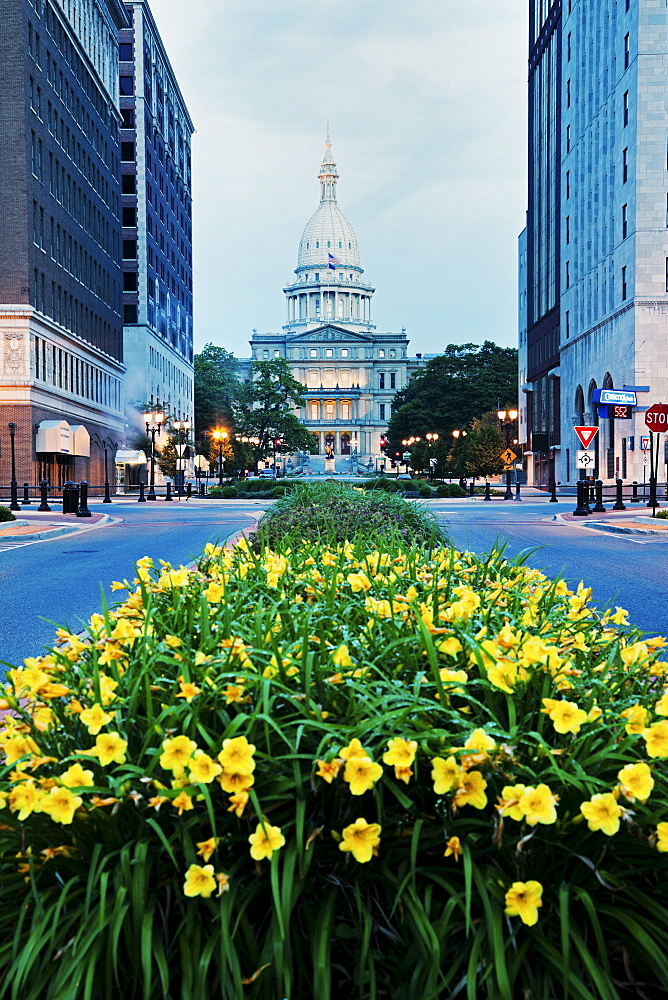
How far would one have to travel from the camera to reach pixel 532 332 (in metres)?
92.1

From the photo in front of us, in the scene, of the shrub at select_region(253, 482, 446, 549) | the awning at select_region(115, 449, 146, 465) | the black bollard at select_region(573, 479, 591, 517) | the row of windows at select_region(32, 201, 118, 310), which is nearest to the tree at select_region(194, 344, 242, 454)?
the awning at select_region(115, 449, 146, 465)

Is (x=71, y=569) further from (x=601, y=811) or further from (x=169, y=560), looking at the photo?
(x=601, y=811)

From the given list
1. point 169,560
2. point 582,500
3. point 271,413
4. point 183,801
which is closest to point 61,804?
point 183,801

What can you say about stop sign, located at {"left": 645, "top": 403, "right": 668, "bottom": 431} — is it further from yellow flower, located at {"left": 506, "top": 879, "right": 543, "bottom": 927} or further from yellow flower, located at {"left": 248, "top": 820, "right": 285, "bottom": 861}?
yellow flower, located at {"left": 248, "top": 820, "right": 285, "bottom": 861}

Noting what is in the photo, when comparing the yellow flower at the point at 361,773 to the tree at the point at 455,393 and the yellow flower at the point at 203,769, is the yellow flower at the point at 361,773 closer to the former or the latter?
the yellow flower at the point at 203,769

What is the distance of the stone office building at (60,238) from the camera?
49406 mm

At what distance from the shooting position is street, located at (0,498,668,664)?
34.0 feet

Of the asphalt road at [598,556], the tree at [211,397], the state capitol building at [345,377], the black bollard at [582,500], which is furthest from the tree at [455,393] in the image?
the asphalt road at [598,556]

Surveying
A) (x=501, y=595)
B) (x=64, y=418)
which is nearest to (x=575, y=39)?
(x=64, y=418)

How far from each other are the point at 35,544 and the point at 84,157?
4988 centimetres

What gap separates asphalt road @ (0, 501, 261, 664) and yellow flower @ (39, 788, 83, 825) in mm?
1305

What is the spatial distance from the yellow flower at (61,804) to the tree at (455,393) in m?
112

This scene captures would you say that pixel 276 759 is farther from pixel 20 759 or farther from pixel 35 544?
pixel 35 544

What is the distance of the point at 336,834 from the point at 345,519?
8.47m
